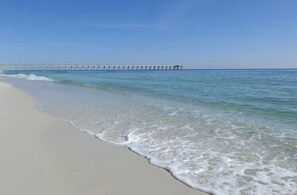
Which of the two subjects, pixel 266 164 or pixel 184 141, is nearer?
pixel 266 164

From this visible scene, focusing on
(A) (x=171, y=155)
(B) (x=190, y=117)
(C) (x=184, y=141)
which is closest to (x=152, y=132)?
(C) (x=184, y=141)

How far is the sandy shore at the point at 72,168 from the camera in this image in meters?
4.39

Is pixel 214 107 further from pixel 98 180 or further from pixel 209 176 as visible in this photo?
pixel 98 180

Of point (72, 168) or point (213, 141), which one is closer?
point (72, 168)

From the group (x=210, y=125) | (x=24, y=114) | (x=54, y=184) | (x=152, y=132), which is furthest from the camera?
(x=24, y=114)

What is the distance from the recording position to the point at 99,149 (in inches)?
261

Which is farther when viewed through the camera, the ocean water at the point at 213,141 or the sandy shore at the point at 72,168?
the ocean water at the point at 213,141

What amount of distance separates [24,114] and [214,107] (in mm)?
8857

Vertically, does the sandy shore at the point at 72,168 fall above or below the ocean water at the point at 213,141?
below

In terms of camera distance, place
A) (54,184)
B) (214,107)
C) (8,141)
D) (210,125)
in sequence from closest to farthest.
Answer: (54,184) → (8,141) → (210,125) → (214,107)

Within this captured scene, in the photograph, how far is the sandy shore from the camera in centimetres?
439

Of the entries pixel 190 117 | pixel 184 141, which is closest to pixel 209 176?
pixel 184 141

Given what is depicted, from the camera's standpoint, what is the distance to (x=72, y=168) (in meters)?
5.26

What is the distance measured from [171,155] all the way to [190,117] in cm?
506
